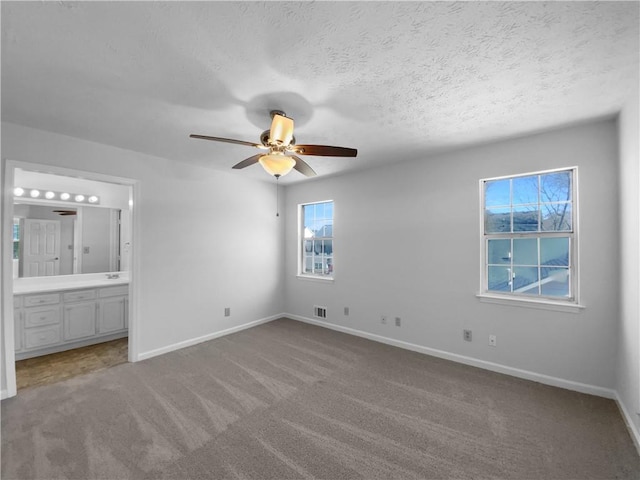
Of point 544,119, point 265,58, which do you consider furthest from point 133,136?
point 544,119

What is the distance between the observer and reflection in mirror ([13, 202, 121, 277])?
3.67 meters

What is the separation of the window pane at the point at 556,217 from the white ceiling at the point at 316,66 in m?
0.83

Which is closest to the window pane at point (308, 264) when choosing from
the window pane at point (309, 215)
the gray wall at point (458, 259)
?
the gray wall at point (458, 259)

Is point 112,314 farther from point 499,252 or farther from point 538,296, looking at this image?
point 538,296

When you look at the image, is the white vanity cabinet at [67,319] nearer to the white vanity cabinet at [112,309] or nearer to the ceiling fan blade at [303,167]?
the white vanity cabinet at [112,309]

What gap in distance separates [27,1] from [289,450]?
2880 mm

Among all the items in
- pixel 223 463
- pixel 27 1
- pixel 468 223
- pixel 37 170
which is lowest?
pixel 223 463

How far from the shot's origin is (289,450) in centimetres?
186

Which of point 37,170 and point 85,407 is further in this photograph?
point 37,170

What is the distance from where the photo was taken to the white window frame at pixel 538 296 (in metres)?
2.64

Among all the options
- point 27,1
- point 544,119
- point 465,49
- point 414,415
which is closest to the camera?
point 27,1

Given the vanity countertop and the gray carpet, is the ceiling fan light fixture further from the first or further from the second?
the vanity countertop

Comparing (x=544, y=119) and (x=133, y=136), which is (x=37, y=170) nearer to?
(x=133, y=136)

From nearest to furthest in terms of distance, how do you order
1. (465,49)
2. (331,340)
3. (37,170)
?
1. (465,49)
2. (37,170)
3. (331,340)
